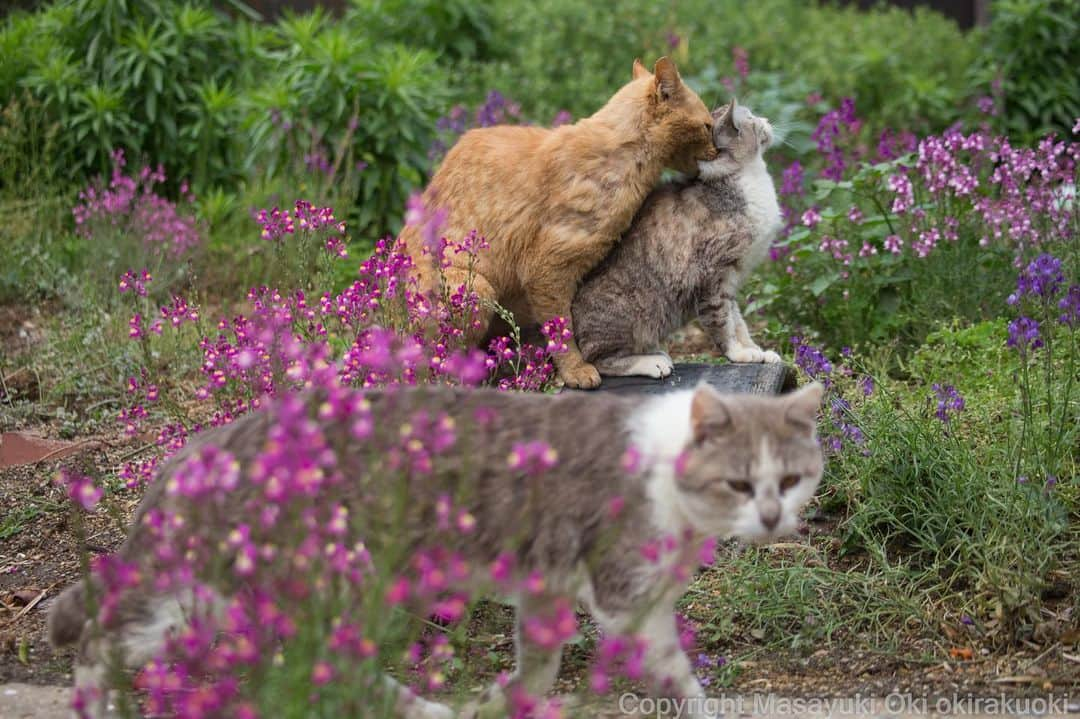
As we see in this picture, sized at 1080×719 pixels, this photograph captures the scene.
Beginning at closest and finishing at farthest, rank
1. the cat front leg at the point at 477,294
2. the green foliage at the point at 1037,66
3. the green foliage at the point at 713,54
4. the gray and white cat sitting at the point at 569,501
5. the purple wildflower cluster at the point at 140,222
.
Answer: the gray and white cat sitting at the point at 569,501
the cat front leg at the point at 477,294
the purple wildflower cluster at the point at 140,222
the green foliage at the point at 1037,66
the green foliage at the point at 713,54

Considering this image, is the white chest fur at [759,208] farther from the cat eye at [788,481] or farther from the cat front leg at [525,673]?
the cat front leg at [525,673]

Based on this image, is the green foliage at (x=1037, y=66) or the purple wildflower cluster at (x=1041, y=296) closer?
the purple wildflower cluster at (x=1041, y=296)

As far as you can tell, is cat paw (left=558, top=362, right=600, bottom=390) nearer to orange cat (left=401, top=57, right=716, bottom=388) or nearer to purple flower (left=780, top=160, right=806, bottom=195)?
orange cat (left=401, top=57, right=716, bottom=388)

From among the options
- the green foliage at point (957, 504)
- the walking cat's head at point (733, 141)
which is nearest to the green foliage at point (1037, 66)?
the walking cat's head at point (733, 141)

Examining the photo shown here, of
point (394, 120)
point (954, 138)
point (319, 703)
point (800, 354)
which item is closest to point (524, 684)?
point (319, 703)

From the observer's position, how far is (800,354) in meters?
5.07

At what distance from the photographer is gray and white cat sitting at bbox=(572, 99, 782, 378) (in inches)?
195

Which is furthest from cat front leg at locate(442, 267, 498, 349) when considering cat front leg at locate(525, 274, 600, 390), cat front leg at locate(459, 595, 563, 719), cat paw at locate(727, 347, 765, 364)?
cat front leg at locate(459, 595, 563, 719)

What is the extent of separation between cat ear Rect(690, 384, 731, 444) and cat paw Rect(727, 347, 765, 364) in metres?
2.11

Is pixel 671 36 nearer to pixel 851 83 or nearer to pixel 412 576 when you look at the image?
pixel 851 83

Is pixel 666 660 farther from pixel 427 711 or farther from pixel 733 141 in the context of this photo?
pixel 733 141

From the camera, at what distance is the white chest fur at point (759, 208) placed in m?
4.95

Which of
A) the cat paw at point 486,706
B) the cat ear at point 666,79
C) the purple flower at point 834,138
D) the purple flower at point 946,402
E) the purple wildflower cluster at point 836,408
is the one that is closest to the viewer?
the cat paw at point 486,706

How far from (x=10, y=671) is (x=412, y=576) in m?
1.64
